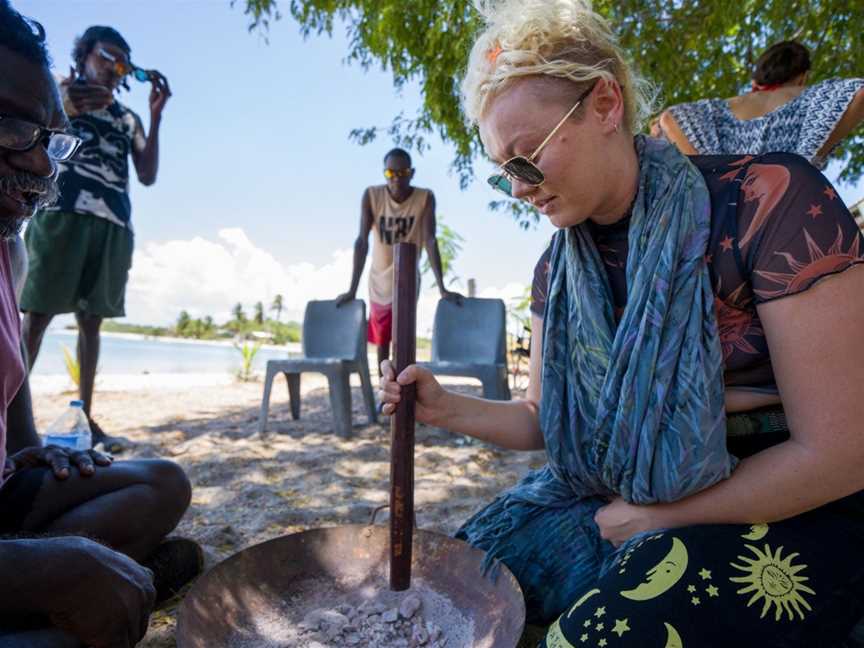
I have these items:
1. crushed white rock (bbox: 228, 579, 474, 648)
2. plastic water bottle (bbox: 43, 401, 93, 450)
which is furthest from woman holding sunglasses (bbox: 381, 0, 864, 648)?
plastic water bottle (bbox: 43, 401, 93, 450)

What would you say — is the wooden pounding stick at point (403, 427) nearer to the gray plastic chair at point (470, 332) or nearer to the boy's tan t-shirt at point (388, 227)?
the gray plastic chair at point (470, 332)

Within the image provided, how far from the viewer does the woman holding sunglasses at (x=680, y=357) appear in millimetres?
1112

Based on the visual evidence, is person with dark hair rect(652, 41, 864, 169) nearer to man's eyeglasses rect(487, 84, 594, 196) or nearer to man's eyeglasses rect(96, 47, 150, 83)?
man's eyeglasses rect(487, 84, 594, 196)

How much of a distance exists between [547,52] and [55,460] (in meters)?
1.71

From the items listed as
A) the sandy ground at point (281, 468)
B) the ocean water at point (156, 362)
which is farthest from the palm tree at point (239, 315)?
the sandy ground at point (281, 468)

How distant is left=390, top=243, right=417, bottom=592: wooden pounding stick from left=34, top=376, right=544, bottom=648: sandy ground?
763 millimetres

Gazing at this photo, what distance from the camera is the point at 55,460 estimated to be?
5.49 feet

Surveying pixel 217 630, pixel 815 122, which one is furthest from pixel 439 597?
pixel 815 122

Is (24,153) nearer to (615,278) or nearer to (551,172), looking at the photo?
(551,172)

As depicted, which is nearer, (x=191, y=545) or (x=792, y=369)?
(x=792, y=369)

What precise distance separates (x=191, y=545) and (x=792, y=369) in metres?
1.87

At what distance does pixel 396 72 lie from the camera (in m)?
5.66

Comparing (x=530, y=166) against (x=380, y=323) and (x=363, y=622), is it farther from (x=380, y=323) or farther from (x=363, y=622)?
(x=380, y=323)

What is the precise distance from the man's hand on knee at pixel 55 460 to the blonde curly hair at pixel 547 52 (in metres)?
1.49
